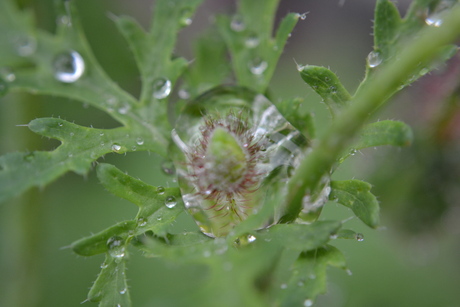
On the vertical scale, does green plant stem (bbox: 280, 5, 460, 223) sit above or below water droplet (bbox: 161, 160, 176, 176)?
below

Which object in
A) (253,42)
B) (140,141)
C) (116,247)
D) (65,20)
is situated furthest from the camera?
(65,20)

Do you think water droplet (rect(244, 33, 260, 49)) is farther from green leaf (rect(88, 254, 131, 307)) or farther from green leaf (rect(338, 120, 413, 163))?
green leaf (rect(88, 254, 131, 307))

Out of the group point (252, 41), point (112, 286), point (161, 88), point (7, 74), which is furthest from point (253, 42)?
point (112, 286)

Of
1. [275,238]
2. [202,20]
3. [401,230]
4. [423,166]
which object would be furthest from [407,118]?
[202,20]

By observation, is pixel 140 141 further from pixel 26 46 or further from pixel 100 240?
pixel 26 46

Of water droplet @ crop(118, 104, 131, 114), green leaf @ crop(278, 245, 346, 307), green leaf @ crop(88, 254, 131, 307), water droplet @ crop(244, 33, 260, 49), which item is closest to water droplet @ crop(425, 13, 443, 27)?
water droplet @ crop(244, 33, 260, 49)
